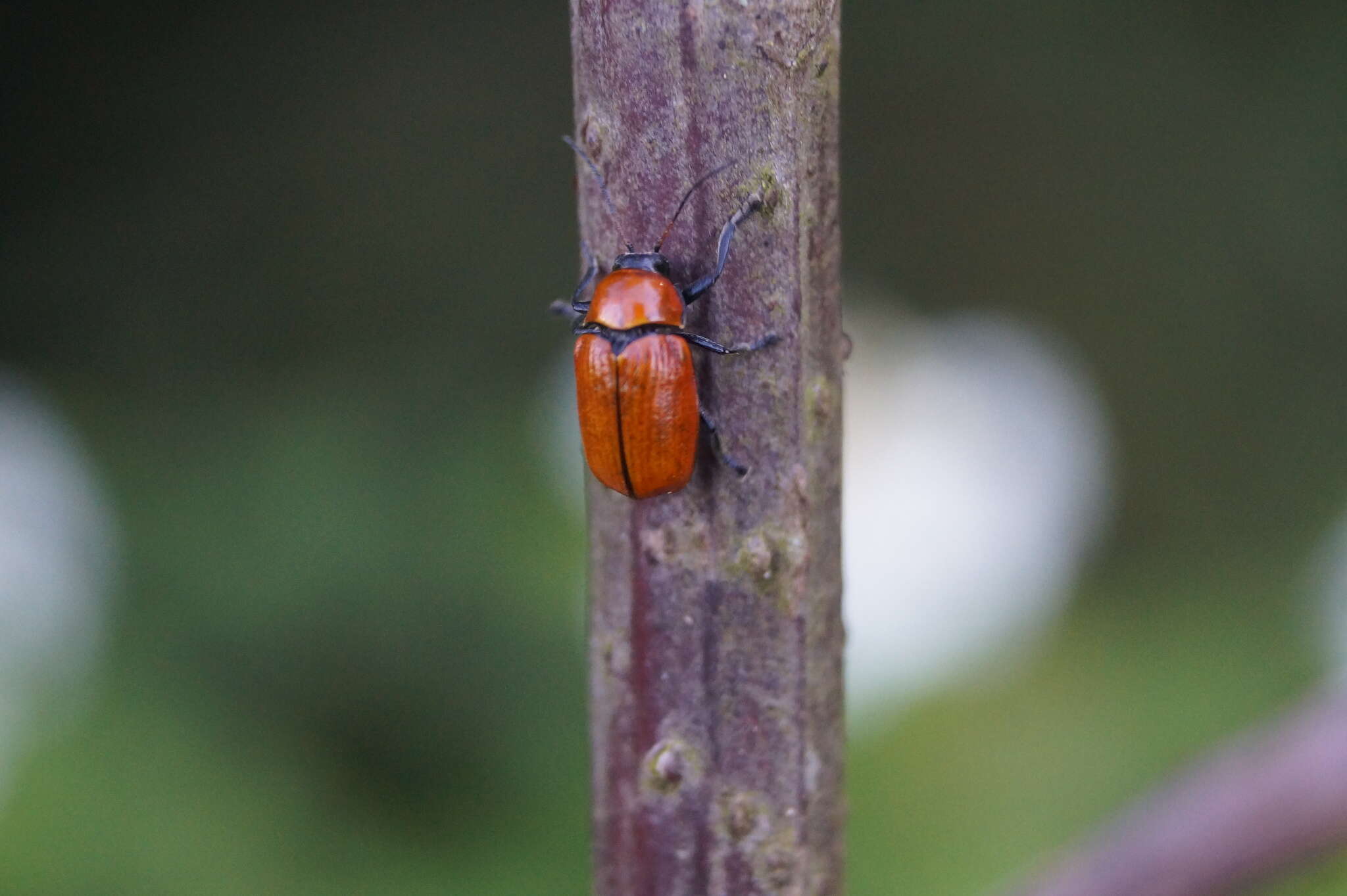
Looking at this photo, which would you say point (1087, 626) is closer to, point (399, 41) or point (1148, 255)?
point (1148, 255)

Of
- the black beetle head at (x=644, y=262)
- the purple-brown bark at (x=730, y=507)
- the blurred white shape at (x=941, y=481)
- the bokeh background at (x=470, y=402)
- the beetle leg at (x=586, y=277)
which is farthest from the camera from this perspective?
the blurred white shape at (x=941, y=481)

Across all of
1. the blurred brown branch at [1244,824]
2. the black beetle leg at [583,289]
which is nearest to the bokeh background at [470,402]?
the black beetle leg at [583,289]

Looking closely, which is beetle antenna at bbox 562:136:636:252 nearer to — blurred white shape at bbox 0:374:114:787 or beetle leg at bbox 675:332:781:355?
beetle leg at bbox 675:332:781:355

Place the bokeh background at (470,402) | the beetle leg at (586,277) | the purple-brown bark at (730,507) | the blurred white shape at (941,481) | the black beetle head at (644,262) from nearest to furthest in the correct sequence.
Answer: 1. the purple-brown bark at (730,507)
2. the black beetle head at (644,262)
3. the beetle leg at (586,277)
4. the bokeh background at (470,402)
5. the blurred white shape at (941,481)

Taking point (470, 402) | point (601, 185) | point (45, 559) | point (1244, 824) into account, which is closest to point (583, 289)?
point (601, 185)

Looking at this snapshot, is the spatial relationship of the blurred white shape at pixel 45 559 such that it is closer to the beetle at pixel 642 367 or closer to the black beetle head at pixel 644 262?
the beetle at pixel 642 367

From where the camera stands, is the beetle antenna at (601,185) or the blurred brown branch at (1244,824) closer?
the beetle antenna at (601,185)
